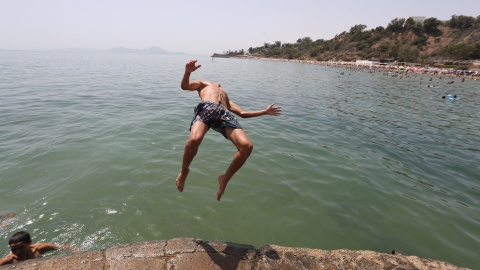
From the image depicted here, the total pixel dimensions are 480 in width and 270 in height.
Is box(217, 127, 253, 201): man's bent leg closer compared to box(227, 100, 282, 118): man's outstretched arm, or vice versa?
box(217, 127, 253, 201): man's bent leg

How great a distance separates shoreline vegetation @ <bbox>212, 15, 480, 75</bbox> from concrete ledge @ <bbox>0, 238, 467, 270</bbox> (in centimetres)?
9368

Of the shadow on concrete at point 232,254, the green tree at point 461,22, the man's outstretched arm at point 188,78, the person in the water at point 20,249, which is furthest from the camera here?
the green tree at point 461,22

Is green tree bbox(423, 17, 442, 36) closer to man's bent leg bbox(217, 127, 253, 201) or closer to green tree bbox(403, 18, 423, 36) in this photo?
green tree bbox(403, 18, 423, 36)

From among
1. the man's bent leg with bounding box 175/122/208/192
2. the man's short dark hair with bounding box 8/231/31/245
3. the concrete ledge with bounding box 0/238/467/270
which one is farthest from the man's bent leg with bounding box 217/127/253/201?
the man's short dark hair with bounding box 8/231/31/245

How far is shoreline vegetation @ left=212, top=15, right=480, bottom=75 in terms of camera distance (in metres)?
87.0

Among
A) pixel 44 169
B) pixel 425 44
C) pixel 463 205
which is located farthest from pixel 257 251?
pixel 425 44

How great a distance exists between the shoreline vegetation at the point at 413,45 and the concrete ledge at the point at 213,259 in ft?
307

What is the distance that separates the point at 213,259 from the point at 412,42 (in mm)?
159561

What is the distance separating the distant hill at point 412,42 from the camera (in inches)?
3694

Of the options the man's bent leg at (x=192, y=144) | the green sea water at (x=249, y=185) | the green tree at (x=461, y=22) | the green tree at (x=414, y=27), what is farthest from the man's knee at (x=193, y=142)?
the green tree at (x=414, y=27)

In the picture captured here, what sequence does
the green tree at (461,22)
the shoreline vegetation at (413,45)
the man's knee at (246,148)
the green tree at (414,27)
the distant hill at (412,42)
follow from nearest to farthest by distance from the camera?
the man's knee at (246,148) → the shoreline vegetation at (413,45) → the distant hill at (412,42) → the green tree at (461,22) → the green tree at (414,27)

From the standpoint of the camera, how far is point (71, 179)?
24.7ft

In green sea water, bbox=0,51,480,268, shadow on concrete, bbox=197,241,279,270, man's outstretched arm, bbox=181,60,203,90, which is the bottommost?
green sea water, bbox=0,51,480,268

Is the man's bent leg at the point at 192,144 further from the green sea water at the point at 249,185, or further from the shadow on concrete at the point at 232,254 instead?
the green sea water at the point at 249,185
